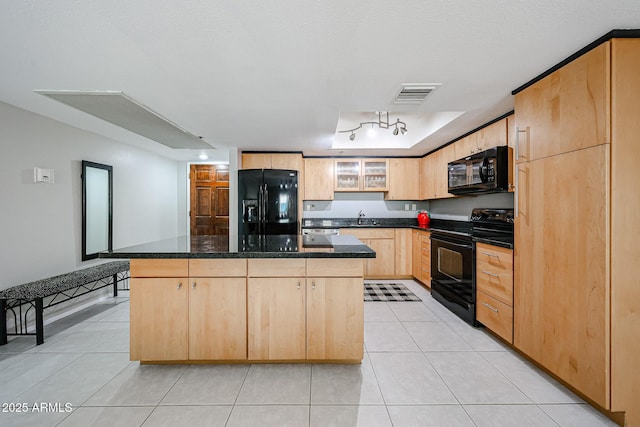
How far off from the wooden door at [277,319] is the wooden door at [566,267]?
1.79 m

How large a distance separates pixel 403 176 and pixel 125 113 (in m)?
4.29

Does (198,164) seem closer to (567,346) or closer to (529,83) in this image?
(529,83)

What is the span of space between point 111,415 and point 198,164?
16.8ft

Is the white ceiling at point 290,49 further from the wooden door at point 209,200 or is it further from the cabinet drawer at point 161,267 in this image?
the wooden door at point 209,200

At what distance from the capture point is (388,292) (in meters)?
4.23

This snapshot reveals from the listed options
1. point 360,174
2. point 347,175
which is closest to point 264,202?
point 347,175

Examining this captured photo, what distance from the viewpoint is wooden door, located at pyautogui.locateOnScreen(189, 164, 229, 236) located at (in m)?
6.09

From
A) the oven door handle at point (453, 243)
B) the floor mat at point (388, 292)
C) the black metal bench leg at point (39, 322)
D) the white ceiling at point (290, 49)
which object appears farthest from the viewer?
the floor mat at point (388, 292)

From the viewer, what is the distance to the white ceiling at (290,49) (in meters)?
1.47

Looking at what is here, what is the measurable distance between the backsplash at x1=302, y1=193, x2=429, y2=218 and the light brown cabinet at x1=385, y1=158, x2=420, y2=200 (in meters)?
0.35

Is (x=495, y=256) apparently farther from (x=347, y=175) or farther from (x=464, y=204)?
(x=347, y=175)

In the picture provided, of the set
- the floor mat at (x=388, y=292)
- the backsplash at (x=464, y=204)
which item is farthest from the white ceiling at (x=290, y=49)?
the floor mat at (x=388, y=292)

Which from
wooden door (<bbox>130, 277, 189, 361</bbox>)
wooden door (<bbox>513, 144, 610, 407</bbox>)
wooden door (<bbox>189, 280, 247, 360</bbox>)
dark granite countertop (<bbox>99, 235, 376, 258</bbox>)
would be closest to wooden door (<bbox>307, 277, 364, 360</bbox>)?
dark granite countertop (<bbox>99, 235, 376, 258</bbox>)

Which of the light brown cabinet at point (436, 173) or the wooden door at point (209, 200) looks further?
the wooden door at point (209, 200)
